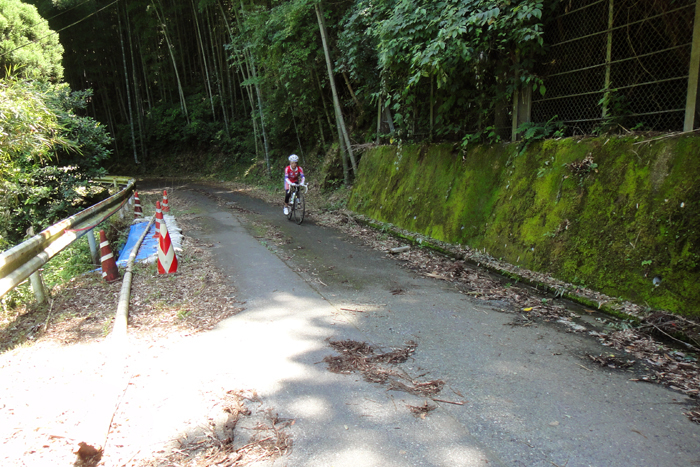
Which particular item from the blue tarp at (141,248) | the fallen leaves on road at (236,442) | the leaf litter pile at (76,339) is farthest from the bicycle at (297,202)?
the fallen leaves on road at (236,442)

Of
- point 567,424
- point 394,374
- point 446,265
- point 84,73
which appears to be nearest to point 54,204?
point 446,265

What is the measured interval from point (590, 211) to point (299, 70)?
475 inches

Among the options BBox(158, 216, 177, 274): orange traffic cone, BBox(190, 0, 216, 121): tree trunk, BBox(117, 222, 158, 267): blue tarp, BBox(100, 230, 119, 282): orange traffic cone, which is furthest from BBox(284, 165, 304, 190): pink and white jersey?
BBox(190, 0, 216, 121): tree trunk

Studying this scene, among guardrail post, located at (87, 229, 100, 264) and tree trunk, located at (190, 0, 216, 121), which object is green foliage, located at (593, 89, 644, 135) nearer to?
guardrail post, located at (87, 229, 100, 264)

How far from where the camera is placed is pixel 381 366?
11.8 feet

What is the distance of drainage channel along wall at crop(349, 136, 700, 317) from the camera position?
4449 mm

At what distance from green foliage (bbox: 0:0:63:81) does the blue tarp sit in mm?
7172

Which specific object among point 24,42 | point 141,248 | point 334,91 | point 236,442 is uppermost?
point 24,42

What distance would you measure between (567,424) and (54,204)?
1412 centimetres

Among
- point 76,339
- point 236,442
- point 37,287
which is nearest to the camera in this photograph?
point 236,442

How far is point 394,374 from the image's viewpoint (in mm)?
3461

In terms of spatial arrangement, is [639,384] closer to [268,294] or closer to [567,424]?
[567,424]

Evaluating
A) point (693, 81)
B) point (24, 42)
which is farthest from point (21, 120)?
point (24, 42)

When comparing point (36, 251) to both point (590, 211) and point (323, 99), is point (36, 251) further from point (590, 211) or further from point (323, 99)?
point (323, 99)
